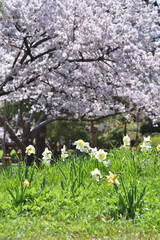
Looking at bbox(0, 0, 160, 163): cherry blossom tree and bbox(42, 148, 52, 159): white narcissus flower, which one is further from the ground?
bbox(0, 0, 160, 163): cherry blossom tree

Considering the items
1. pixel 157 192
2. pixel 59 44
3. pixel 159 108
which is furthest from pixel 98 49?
pixel 157 192

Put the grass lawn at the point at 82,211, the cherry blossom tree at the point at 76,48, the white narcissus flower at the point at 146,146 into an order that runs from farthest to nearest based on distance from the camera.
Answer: the cherry blossom tree at the point at 76,48
the white narcissus flower at the point at 146,146
the grass lawn at the point at 82,211

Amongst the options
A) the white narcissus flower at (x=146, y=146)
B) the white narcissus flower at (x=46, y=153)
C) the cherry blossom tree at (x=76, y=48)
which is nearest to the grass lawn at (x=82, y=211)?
the white narcissus flower at (x=46, y=153)

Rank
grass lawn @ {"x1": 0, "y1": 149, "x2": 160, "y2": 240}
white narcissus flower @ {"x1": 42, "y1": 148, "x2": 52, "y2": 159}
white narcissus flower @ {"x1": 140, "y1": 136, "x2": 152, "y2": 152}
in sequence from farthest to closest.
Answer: white narcissus flower @ {"x1": 140, "y1": 136, "x2": 152, "y2": 152} → white narcissus flower @ {"x1": 42, "y1": 148, "x2": 52, "y2": 159} → grass lawn @ {"x1": 0, "y1": 149, "x2": 160, "y2": 240}

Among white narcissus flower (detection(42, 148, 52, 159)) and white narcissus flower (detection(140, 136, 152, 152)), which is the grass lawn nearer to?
white narcissus flower (detection(42, 148, 52, 159))

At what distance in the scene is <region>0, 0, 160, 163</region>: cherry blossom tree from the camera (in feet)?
29.0

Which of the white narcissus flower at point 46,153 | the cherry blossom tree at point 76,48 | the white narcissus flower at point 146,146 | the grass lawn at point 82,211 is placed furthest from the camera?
the cherry blossom tree at point 76,48

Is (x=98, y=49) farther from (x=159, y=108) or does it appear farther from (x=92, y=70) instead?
(x=159, y=108)

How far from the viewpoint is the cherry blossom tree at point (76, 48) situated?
8828 mm

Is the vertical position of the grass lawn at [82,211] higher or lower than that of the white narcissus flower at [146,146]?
lower

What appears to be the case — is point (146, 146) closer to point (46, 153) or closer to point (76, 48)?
point (46, 153)

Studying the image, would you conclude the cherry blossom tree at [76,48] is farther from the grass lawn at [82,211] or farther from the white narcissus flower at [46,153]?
the grass lawn at [82,211]

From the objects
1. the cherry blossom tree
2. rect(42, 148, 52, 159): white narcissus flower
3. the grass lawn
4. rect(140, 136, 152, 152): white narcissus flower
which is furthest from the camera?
the cherry blossom tree

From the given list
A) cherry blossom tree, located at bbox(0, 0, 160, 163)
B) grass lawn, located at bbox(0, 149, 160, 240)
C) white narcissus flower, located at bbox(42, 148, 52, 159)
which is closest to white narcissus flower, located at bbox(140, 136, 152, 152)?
grass lawn, located at bbox(0, 149, 160, 240)
